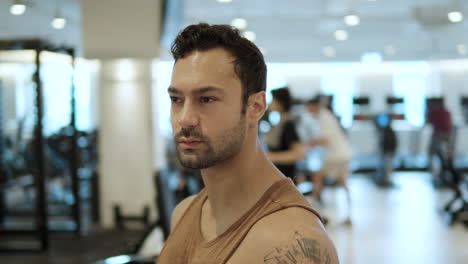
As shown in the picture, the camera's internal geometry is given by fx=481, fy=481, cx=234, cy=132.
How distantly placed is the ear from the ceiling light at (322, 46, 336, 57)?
11.0 m

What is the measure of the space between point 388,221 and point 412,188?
10.3 feet

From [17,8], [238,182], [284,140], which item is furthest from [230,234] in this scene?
[17,8]

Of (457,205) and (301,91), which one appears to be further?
(301,91)

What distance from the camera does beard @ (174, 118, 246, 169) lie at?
3.00 feet

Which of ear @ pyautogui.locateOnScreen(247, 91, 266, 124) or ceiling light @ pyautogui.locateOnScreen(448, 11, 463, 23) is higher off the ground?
ceiling light @ pyautogui.locateOnScreen(448, 11, 463, 23)

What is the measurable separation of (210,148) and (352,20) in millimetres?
8789

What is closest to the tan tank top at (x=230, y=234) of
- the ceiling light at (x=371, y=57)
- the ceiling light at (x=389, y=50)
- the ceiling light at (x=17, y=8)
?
the ceiling light at (x=17, y=8)

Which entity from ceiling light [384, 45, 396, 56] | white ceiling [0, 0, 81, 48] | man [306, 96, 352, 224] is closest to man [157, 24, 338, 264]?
white ceiling [0, 0, 81, 48]

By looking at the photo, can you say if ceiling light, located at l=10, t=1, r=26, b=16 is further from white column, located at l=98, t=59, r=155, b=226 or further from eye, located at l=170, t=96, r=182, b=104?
eye, located at l=170, t=96, r=182, b=104

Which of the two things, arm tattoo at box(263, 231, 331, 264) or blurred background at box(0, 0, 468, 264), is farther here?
blurred background at box(0, 0, 468, 264)

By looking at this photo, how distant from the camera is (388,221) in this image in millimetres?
6031

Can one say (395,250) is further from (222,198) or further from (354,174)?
(354,174)

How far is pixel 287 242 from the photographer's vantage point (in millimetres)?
842

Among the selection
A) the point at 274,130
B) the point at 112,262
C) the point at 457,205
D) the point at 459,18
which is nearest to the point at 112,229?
the point at 274,130
